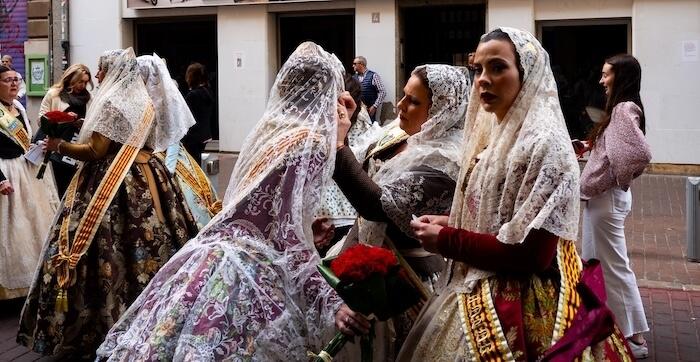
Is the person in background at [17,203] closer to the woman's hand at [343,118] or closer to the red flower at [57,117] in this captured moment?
the red flower at [57,117]

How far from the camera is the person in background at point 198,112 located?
970 cm

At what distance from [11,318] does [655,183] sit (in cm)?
941

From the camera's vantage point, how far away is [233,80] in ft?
52.6

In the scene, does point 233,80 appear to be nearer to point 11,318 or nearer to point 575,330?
point 11,318

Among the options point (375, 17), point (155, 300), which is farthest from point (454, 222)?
point (375, 17)

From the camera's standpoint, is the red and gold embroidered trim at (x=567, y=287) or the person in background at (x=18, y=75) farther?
the person in background at (x=18, y=75)

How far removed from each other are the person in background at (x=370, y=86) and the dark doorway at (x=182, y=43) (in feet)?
11.2

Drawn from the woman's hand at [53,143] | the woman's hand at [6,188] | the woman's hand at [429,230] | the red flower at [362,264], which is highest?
the woman's hand at [53,143]

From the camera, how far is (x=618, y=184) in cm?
505

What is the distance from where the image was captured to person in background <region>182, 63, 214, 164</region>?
9.70m

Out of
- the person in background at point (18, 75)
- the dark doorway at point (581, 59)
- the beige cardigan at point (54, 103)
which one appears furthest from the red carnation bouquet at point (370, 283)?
the dark doorway at point (581, 59)

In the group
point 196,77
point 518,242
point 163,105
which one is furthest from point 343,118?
point 196,77

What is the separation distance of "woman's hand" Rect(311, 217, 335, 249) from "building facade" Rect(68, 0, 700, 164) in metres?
11.0

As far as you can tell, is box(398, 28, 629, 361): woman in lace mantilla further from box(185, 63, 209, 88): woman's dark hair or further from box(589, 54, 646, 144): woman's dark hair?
box(185, 63, 209, 88): woman's dark hair
